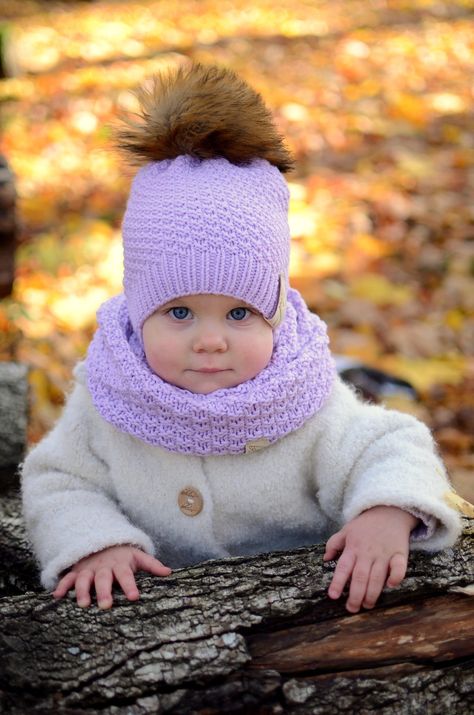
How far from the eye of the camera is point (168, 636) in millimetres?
1484

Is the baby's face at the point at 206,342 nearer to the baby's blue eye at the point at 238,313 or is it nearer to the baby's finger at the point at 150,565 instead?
the baby's blue eye at the point at 238,313

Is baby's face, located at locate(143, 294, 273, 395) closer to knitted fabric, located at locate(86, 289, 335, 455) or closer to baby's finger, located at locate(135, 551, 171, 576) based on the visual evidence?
knitted fabric, located at locate(86, 289, 335, 455)

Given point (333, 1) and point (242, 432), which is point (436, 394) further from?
point (333, 1)

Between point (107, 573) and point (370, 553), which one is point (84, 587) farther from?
point (370, 553)

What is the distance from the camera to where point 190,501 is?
1.82 m

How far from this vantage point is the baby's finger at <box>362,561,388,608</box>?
1.53 metres

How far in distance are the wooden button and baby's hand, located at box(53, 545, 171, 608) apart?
146mm

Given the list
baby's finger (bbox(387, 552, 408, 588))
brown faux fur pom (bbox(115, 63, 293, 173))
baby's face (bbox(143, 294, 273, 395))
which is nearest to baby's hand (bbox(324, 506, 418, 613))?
baby's finger (bbox(387, 552, 408, 588))

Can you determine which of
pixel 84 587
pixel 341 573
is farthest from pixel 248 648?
pixel 84 587

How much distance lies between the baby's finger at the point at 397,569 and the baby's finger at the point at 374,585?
12mm

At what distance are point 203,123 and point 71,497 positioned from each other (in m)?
0.79

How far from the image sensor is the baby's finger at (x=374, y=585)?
1533mm

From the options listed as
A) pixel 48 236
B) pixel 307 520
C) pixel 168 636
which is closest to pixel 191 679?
pixel 168 636

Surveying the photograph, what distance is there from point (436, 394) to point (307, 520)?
5.30ft
